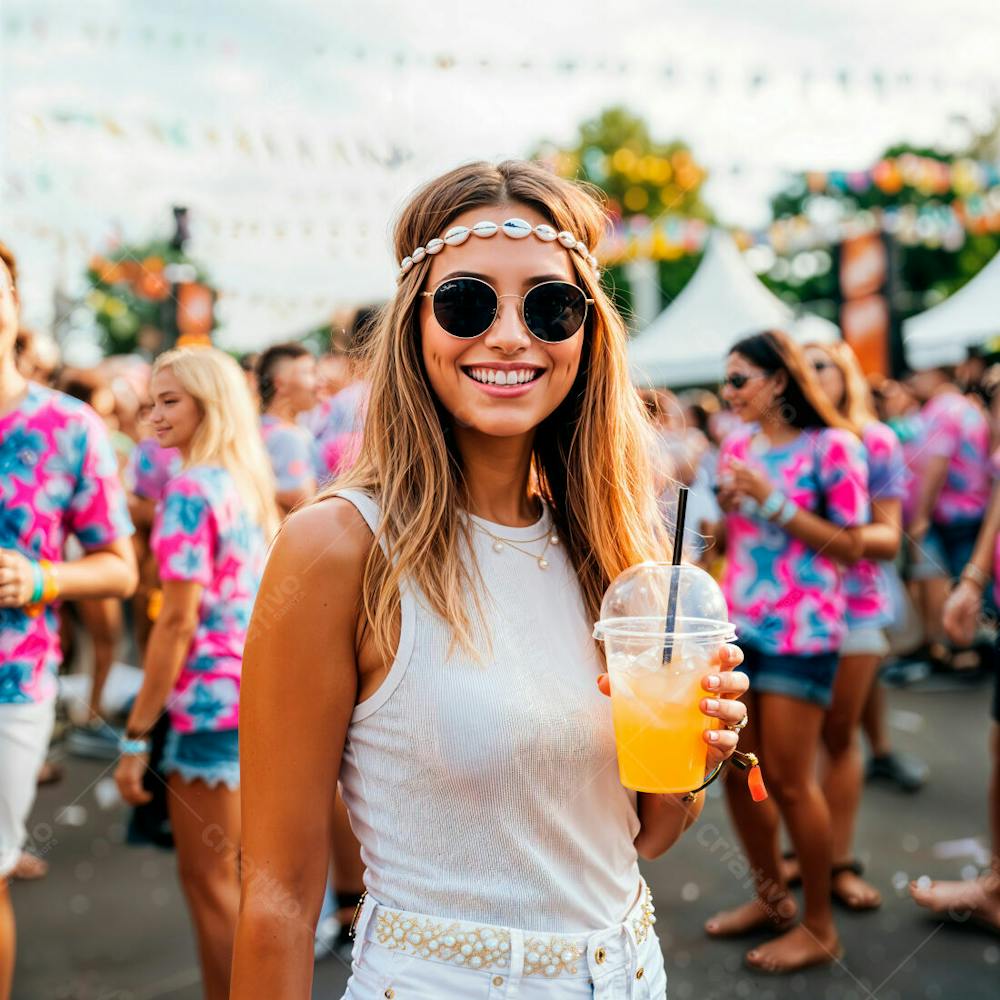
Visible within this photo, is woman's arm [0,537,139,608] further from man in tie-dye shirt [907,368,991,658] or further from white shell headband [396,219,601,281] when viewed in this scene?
man in tie-dye shirt [907,368,991,658]

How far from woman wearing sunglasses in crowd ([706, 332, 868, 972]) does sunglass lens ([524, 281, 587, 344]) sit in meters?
2.35

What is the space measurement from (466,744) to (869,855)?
397 cm

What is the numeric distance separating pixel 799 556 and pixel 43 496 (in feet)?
8.53

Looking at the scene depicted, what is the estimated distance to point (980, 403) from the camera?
8.58 metres

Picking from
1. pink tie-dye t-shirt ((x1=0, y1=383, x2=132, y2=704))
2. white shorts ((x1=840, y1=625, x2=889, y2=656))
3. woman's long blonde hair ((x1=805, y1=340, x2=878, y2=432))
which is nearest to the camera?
pink tie-dye t-shirt ((x1=0, y1=383, x2=132, y2=704))

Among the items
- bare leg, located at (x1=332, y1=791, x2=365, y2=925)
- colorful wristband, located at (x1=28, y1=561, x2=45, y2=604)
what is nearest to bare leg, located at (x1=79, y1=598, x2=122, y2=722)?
bare leg, located at (x1=332, y1=791, x2=365, y2=925)

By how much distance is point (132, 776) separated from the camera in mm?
3191

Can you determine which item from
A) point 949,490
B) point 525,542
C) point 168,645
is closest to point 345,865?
point 168,645

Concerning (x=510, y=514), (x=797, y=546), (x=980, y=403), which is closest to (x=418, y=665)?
(x=510, y=514)

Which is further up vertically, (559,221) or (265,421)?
(559,221)

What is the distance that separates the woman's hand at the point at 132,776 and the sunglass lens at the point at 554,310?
2.17 metres

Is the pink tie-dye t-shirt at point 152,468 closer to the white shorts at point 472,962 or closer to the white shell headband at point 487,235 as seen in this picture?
the white shell headband at point 487,235

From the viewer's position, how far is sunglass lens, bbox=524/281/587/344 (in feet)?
5.39

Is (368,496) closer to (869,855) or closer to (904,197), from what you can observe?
(869,855)
